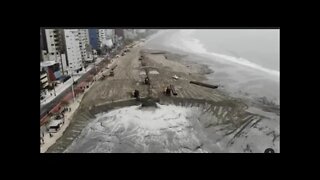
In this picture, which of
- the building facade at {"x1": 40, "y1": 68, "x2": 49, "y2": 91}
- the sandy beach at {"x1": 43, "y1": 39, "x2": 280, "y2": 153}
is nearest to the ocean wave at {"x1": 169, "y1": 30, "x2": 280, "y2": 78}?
the sandy beach at {"x1": 43, "y1": 39, "x2": 280, "y2": 153}

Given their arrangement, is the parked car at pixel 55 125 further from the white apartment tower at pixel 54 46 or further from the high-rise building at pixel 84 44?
the high-rise building at pixel 84 44

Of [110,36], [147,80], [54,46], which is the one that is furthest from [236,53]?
[54,46]

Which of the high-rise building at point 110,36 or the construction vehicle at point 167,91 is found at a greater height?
the high-rise building at point 110,36

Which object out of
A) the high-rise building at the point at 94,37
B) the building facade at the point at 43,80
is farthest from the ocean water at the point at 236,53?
the building facade at the point at 43,80
